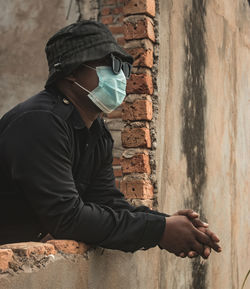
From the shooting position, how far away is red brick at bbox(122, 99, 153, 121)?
12.4ft

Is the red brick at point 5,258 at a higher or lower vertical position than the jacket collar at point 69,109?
lower

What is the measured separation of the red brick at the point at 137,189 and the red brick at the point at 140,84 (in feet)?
2.05

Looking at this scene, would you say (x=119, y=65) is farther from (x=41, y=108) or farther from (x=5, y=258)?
(x=5, y=258)

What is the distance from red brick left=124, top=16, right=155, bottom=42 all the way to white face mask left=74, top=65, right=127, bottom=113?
0.99 metres

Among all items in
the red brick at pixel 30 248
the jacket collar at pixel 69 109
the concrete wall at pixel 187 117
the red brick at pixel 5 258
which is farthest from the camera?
the concrete wall at pixel 187 117

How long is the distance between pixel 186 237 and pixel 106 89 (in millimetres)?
853

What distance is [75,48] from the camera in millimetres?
2652

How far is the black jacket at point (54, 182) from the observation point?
233 centimetres

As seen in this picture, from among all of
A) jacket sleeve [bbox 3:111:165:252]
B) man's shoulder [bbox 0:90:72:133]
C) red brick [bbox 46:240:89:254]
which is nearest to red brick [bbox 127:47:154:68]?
man's shoulder [bbox 0:90:72:133]

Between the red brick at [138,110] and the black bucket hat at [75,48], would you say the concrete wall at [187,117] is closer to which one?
the red brick at [138,110]

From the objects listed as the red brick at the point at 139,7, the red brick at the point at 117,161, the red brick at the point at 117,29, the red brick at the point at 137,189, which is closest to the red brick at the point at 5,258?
the red brick at the point at 137,189

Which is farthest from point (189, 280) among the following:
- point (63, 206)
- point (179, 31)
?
point (63, 206)

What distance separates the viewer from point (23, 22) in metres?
6.29

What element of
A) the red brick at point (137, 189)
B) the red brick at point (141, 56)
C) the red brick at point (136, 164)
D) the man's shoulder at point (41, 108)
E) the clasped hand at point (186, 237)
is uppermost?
the red brick at point (141, 56)
